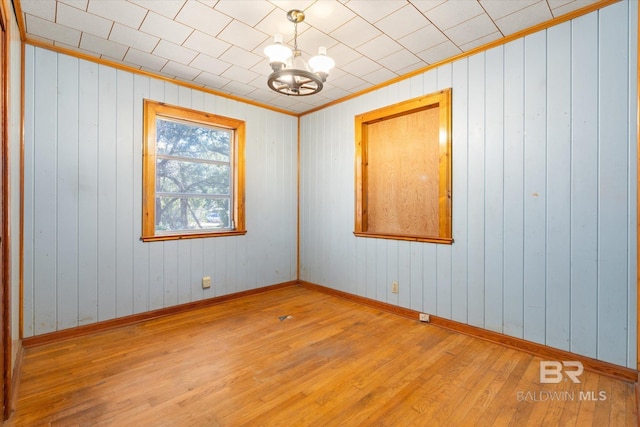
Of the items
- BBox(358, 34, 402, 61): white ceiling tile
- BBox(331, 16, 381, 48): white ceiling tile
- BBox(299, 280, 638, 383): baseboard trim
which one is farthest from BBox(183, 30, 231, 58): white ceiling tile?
BBox(299, 280, 638, 383): baseboard trim

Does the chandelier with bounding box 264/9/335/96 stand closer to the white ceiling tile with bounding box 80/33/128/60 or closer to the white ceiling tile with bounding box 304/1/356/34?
the white ceiling tile with bounding box 304/1/356/34

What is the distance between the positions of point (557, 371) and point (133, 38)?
4.21 m

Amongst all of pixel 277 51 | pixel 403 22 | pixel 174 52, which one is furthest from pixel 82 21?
pixel 403 22

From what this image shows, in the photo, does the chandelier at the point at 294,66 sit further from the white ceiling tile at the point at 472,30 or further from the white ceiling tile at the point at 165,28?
the white ceiling tile at the point at 472,30

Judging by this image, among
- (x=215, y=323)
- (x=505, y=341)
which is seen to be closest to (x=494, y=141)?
(x=505, y=341)

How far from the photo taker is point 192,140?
368cm

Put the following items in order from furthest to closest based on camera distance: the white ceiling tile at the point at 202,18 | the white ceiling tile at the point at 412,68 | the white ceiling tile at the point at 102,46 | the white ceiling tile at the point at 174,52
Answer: the white ceiling tile at the point at 412,68 < the white ceiling tile at the point at 174,52 < the white ceiling tile at the point at 102,46 < the white ceiling tile at the point at 202,18

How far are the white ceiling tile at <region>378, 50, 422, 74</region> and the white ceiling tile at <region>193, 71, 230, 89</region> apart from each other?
1.73 meters

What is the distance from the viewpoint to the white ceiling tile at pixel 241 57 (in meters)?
2.81

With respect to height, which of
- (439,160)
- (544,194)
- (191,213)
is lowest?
(191,213)

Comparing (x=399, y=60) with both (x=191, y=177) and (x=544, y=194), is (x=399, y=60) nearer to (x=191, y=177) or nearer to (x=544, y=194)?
(x=544, y=194)

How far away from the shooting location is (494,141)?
8.84 feet

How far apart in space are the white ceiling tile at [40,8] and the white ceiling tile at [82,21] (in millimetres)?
34

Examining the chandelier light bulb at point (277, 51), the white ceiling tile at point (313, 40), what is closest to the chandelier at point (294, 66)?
the chandelier light bulb at point (277, 51)
